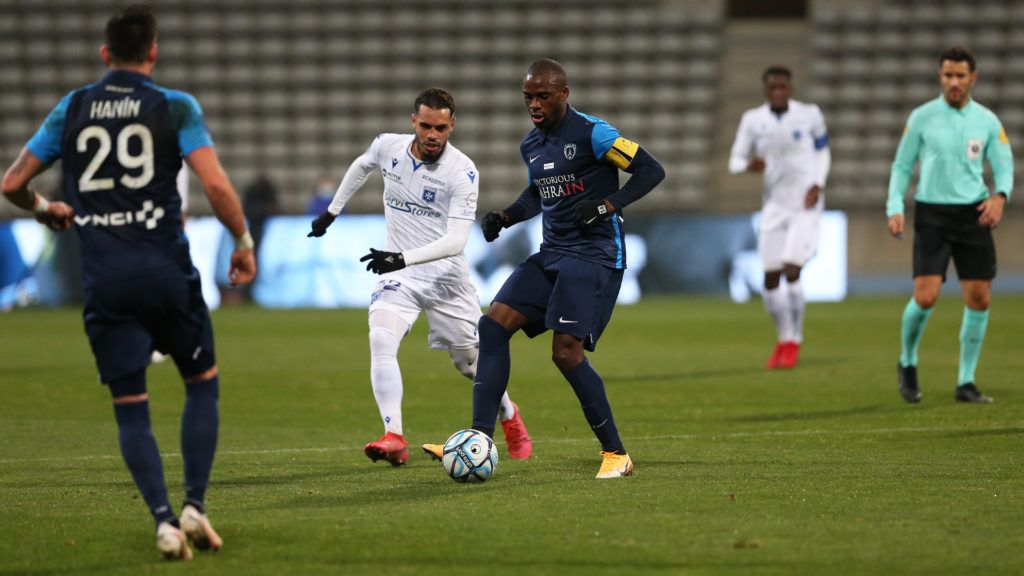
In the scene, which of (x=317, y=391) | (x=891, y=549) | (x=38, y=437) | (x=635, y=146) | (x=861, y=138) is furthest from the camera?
(x=861, y=138)

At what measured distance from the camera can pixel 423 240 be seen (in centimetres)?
791

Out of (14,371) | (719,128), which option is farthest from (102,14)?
(14,371)

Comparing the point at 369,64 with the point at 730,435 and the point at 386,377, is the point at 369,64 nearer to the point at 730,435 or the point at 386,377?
the point at 730,435

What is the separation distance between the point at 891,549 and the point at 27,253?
18315 mm

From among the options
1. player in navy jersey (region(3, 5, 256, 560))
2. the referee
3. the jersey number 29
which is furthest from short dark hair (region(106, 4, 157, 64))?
the referee

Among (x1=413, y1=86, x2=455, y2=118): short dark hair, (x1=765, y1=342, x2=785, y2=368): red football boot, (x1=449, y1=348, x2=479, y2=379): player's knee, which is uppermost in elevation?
(x1=413, y1=86, x2=455, y2=118): short dark hair

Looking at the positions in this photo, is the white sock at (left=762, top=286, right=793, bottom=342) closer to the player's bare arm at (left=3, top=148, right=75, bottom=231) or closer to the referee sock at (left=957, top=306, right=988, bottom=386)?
the referee sock at (left=957, top=306, right=988, bottom=386)

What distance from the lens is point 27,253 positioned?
2117 centimetres

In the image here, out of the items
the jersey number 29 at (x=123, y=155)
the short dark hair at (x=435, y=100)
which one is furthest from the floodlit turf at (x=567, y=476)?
the short dark hair at (x=435, y=100)

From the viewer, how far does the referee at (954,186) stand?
31.6 ft

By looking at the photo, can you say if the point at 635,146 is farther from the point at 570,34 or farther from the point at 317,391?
the point at 570,34

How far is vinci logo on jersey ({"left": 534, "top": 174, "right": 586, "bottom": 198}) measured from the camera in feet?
22.6

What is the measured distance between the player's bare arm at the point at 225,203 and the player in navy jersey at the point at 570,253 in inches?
77.9

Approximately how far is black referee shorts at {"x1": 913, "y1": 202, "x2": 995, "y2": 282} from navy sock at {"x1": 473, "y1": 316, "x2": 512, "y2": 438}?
3.96 metres
